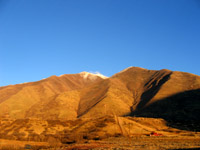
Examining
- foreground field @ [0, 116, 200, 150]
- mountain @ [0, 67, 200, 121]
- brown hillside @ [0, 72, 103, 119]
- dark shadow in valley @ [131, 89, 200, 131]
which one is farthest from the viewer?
brown hillside @ [0, 72, 103, 119]

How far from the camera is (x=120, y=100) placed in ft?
417

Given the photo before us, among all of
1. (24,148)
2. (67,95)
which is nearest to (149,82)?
(67,95)

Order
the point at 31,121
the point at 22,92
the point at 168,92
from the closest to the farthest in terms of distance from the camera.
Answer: the point at 31,121 < the point at 168,92 < the point at 22,92

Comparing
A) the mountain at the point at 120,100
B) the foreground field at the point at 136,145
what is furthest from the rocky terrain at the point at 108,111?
the foreground field at the point at 136,145

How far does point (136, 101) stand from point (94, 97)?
26.5 meters

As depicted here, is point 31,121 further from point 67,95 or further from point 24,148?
point 67,95

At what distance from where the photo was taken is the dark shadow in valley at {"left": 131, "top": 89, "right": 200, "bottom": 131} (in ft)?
278

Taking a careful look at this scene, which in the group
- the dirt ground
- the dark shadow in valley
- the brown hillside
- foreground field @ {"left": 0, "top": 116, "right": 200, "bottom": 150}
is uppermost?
the brown hillside

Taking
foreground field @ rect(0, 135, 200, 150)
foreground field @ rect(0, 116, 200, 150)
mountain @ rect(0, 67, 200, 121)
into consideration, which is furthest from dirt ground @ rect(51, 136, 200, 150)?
mountain @ rect(0, 67, 200, 121)

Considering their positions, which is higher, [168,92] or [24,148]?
[168,92]

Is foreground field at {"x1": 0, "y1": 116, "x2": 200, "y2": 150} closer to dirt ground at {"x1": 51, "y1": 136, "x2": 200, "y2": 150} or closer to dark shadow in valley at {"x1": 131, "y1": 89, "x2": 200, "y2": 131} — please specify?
dirt ground at {"x1": 51, "y1": 136, "x2": 200, "y2": 150}

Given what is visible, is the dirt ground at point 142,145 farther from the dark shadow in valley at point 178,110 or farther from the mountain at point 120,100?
the mountain at point 120,100

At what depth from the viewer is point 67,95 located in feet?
475

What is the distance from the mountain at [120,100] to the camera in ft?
342
